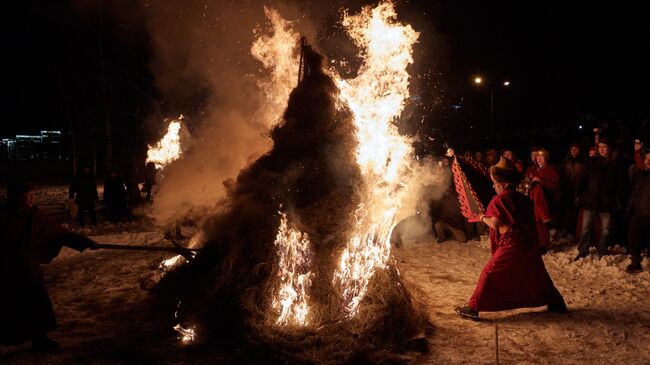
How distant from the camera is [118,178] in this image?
1390 centimetres

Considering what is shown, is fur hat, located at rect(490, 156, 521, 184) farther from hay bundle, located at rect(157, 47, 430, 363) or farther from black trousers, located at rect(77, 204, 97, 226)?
black trousers, located at rect(77, 204, 97, 226)

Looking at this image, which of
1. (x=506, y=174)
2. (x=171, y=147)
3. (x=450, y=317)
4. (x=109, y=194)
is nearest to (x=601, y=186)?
(x=506, y=174)

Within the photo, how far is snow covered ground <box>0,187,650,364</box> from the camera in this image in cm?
497

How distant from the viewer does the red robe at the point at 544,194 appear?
8.79 m

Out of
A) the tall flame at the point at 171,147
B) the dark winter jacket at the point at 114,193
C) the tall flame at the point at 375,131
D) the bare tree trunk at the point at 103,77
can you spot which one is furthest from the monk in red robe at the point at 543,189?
the bare tree trunk at the point at 103,77

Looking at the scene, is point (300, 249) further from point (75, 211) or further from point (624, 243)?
point (75, 211)

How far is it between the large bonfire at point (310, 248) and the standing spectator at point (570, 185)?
4.53 metres

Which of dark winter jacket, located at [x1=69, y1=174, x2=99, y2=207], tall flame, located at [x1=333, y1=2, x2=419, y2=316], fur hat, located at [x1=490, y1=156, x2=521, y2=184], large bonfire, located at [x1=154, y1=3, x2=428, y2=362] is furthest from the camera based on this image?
dark winter jacket, located at [x1=69, y1=174, x2=99, y2=207]

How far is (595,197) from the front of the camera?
830cm

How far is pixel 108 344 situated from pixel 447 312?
4.15 meters

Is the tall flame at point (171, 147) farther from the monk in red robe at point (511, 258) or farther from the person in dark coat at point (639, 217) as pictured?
the person in dark coat at point (639, 217)

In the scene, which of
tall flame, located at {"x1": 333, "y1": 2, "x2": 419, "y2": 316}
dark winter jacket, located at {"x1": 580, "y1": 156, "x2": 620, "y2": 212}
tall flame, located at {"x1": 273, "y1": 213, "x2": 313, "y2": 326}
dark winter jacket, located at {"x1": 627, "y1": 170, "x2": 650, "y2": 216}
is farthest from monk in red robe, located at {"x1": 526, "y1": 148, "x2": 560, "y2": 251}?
tall flame, located at {"x1": 273, "y1": 213, "x2": 313, "y2": 326}

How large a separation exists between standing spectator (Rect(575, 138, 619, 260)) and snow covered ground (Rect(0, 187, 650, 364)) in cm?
34

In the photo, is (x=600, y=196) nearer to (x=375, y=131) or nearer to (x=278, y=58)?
(x=375, y=131)
